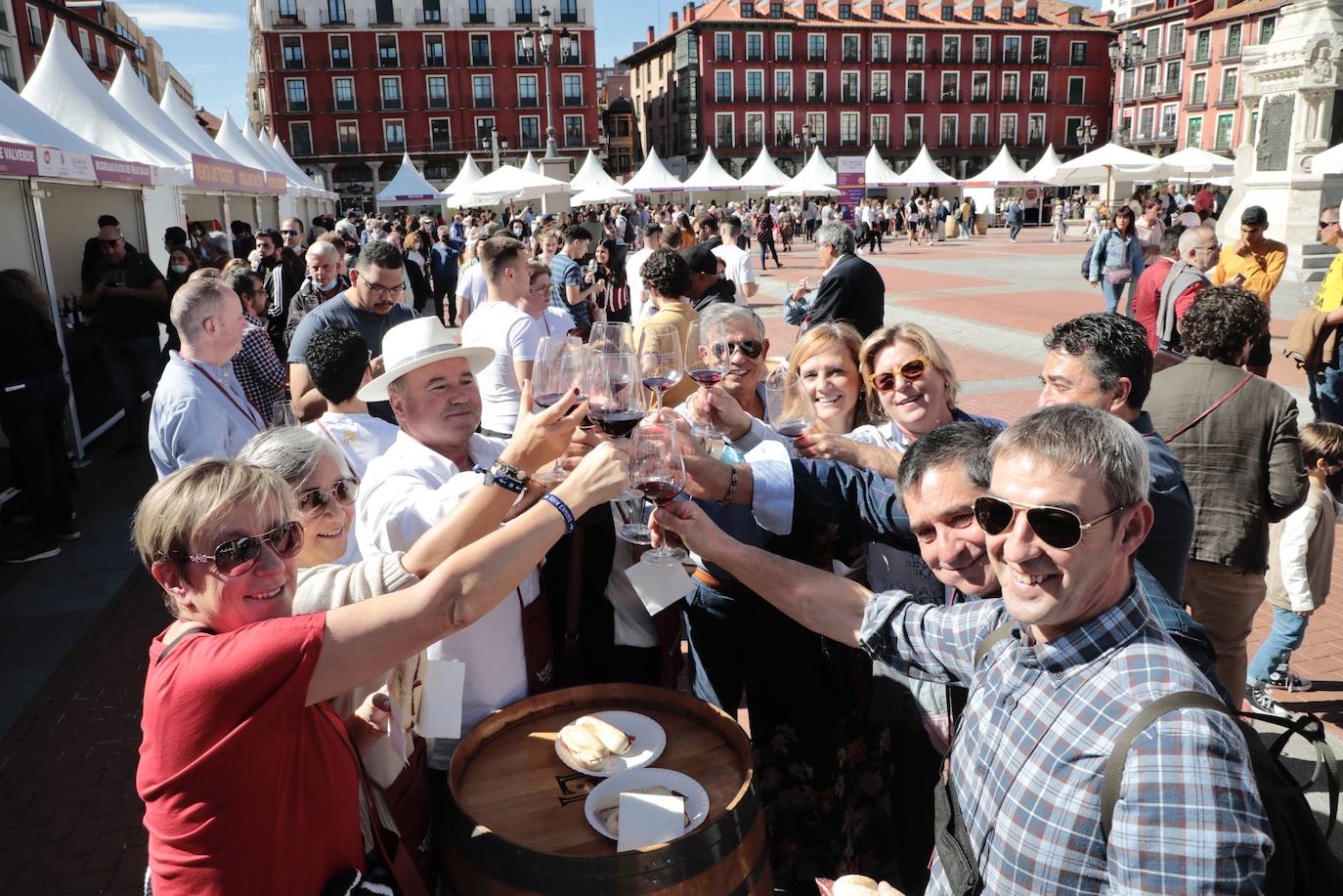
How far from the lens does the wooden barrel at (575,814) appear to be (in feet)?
5.50

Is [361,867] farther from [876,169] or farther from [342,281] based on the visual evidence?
[876,169]

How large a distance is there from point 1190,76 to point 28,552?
7156 centimetres

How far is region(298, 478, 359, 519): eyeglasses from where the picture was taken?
2209mm

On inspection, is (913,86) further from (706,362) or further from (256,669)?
(256,669)

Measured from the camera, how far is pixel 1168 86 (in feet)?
203

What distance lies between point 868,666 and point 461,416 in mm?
1432

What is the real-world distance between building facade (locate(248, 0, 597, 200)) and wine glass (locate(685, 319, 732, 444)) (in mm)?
58928

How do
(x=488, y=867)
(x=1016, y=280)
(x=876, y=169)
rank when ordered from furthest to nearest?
(x=876, y=169)
(x=1016, y=280)
(x=488, y=867)

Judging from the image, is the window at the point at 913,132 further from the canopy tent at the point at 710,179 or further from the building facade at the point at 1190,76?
the canopy tent at the point at 710,179

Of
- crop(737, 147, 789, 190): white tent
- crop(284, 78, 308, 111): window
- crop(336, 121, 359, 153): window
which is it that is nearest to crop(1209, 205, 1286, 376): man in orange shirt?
crop(737, 147, 789, 190): white tent

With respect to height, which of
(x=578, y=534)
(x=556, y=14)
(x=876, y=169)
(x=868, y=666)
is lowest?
(x=868, y=666)

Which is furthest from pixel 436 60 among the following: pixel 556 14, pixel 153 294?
pixel 153 294

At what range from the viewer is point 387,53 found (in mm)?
59156

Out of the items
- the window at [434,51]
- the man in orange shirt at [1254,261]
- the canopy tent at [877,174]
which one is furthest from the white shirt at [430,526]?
the window at [434,51]
